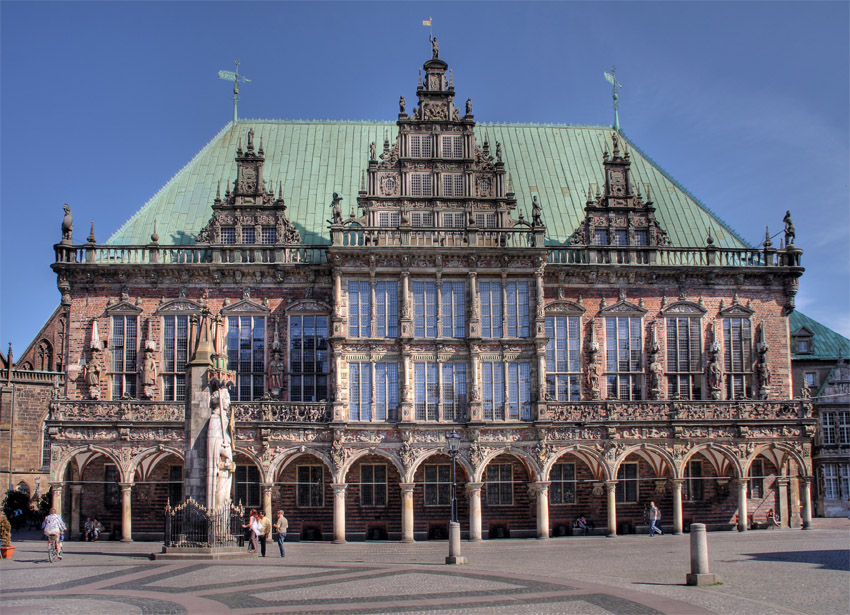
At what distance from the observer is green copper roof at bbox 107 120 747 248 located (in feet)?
160

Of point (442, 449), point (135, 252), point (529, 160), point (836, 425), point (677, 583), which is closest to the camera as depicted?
point (677, 583)

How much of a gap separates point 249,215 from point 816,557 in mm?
29337

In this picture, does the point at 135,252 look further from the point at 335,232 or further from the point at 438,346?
the point at 438,346

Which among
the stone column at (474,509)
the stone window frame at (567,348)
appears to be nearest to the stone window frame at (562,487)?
the stone window frame at (567,348)

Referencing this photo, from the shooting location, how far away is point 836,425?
217 feet

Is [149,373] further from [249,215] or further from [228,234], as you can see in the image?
[249,215]

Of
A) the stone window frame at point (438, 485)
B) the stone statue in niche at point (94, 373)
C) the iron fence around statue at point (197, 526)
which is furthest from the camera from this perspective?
the stone window frame at point (438, 485)

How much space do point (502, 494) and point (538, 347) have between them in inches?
279

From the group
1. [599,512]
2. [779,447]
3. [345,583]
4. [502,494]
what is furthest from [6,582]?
[779,447]

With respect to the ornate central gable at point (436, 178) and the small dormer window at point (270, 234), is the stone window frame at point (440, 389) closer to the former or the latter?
the ornate central gable at point (436, 178)

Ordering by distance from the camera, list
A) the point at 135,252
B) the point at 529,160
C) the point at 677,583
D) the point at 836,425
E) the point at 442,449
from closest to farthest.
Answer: the point at 677,583
the point at 442,449
the point at 135,252
the point at 529,160
the point at 836,425

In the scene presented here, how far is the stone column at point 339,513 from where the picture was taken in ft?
135

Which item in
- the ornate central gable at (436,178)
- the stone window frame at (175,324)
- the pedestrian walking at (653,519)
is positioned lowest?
the pedestrian walking at (653,519)

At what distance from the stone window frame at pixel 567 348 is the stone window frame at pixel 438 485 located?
612cm
